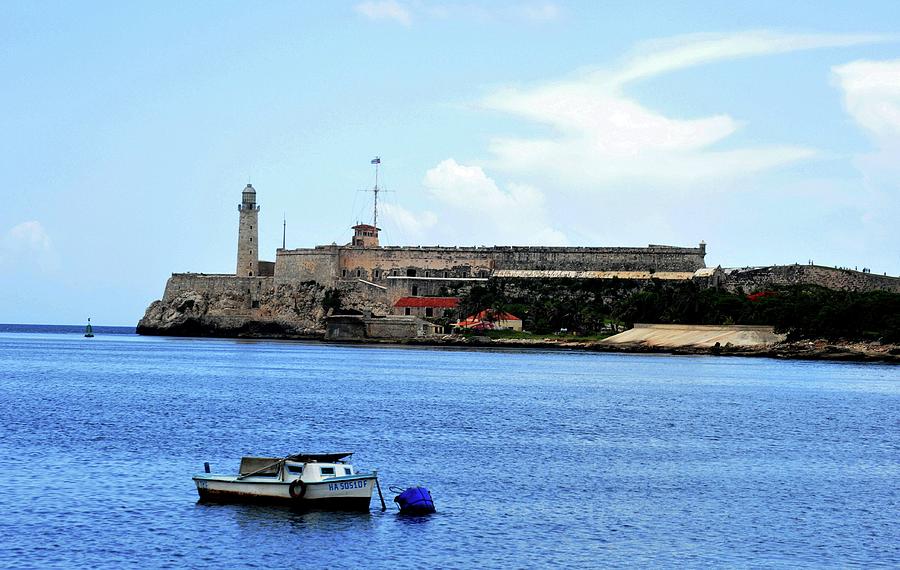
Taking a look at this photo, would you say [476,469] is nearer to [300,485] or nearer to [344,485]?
[344,485]

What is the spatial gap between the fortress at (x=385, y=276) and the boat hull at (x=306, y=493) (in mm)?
81385

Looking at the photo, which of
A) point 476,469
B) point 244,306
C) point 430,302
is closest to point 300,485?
point 476,469

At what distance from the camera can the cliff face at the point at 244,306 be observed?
109 metres

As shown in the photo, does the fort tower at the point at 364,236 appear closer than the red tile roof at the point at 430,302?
No

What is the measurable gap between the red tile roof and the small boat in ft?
268

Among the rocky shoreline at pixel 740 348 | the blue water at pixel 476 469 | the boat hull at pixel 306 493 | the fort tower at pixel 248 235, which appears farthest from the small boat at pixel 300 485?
the fort tower at pixel 248 235

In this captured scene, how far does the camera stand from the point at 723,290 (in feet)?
330

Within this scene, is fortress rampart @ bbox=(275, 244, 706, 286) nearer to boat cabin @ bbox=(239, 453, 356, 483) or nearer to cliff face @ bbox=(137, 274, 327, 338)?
cliff face @ bbox=(137, 274, 327, 338)

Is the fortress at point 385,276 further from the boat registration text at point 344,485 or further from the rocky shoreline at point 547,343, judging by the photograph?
the boat registration text at point 344,485

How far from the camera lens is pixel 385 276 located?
109062mm

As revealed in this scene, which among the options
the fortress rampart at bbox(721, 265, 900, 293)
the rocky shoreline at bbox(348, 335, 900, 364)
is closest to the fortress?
the fortress rampart at bbox(721, 265, 900, 293)

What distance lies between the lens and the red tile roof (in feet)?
341

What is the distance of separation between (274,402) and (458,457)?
1592cm

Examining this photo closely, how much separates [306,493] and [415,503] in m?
1.95
